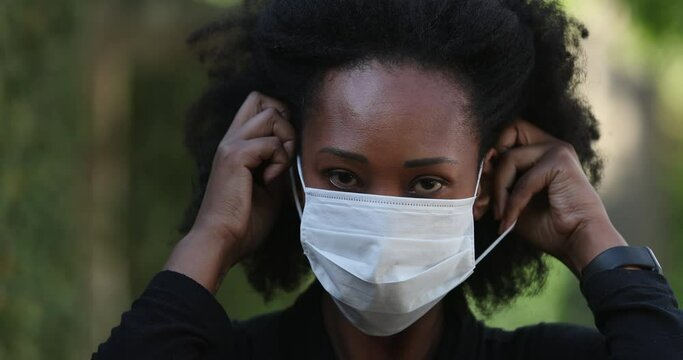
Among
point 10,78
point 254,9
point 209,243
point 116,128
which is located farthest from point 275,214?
point 116,128

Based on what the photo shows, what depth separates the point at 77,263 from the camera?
5227 mm

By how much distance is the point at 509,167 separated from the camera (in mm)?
3832

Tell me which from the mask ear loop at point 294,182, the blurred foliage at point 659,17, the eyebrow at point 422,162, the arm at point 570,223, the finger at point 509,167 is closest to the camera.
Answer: the eyebrow at point 422,162

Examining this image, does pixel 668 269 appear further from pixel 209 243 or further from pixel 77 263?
pixel 209 243

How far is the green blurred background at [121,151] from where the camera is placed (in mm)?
4758

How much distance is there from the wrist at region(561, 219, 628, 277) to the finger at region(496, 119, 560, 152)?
28cm

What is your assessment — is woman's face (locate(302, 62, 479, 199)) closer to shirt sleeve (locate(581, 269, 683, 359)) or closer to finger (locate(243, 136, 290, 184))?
finger (locate(243, 136, 290, 184))

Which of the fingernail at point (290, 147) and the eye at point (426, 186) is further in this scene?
the fingernail at point (290, 147)

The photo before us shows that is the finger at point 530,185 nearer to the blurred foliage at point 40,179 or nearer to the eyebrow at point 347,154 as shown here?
the eyebrow at point 347,154

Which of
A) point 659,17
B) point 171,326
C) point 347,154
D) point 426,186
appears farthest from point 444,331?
point 659,17

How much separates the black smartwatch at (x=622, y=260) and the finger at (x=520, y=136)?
0.39m

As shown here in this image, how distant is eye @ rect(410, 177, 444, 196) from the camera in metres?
3.54

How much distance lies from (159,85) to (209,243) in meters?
5.92

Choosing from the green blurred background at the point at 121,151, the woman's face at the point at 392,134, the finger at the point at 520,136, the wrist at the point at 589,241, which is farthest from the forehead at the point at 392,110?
the green blurred background at the point at 121,151
